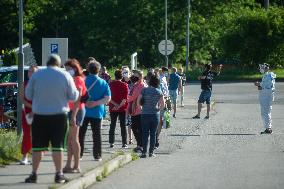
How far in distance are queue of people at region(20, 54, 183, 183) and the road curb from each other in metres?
0.23

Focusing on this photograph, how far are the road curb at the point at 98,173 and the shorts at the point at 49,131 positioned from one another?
0.56 metres

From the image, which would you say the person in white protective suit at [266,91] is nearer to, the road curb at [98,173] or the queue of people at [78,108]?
the queue of people at [78,108]

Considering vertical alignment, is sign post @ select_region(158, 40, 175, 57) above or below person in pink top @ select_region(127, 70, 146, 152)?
above

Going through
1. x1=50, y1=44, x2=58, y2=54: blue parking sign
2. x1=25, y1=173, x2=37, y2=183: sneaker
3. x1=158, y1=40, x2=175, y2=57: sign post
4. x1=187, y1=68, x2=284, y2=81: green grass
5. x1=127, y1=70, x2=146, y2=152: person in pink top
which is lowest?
x1=187, y1=68, x2=284, y2=81: green grass

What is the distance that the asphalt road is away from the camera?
14.7 m

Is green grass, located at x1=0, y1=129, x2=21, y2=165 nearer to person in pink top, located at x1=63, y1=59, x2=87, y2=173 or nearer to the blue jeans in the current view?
person in pink top, located at x1=63, y1=59, x2=87, y2=173

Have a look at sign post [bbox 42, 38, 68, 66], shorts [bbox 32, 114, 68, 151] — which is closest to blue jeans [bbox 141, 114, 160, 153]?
sign post [bbox 42, 38, 68, 66]

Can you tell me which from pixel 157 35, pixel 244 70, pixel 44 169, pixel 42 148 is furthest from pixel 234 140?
pixel 157 35

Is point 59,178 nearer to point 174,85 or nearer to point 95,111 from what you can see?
point 95,111

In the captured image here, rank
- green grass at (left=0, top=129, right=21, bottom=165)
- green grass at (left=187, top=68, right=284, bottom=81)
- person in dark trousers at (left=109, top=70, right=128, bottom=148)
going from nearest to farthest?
green grass at (left=0, top=129, right=21, bottom=165) → person in dark trousers at (left=109, top=70, right=128, bottom=148) → green grass at (left=187, top=68, right=284, bottom=81)

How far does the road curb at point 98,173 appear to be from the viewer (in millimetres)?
13195

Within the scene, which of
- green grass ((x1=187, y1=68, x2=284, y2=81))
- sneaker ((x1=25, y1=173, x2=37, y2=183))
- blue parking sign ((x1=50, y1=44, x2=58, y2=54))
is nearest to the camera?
sneaker ((x1=25, y1=173, x2=37, y2=183))

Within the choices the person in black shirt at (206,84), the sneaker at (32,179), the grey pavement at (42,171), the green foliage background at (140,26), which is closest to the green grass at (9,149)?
the grey pavement at (42,171)

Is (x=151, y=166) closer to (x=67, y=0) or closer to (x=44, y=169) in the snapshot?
(x=44, y=169)
